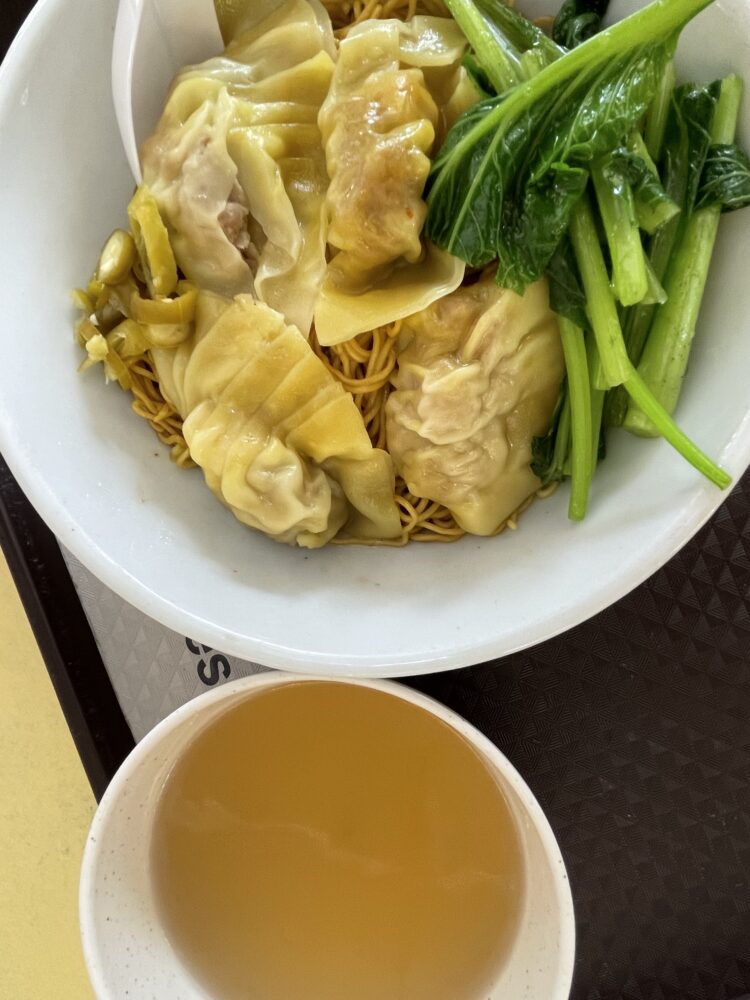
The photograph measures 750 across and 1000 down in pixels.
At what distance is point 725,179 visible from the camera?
1.05 m

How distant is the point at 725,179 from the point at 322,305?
570mm

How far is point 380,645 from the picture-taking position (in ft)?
3.61

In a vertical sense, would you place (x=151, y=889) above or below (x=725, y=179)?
below

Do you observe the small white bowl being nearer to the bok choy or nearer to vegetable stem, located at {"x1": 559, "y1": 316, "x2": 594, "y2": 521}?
vegetable stem, located at {"x1": 559, "y1": 316, "x2": 594, "y2": 521}

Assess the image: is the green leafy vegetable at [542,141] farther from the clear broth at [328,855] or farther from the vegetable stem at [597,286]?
the clear broth at [328,855]

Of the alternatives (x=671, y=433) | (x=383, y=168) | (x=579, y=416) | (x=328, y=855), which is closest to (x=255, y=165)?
(x=383, y=168)

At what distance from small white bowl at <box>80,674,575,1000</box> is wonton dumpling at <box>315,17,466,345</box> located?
572mm

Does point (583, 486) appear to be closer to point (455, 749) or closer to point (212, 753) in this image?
point (455, 749)

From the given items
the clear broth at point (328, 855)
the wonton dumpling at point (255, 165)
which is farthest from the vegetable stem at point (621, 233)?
the clear broth at point (328, 855)

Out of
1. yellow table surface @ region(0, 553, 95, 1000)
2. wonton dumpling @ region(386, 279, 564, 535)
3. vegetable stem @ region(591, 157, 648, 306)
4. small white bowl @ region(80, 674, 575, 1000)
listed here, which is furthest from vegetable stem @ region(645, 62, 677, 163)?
yellow table surface @ region(0, 553, 95, 1000)

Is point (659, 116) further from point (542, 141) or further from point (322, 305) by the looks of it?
point (322, 305)

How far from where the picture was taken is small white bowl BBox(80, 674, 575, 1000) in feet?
3.91

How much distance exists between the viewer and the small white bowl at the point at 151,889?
1191mm

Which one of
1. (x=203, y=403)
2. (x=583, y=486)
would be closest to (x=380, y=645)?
(x=583, y=486)
